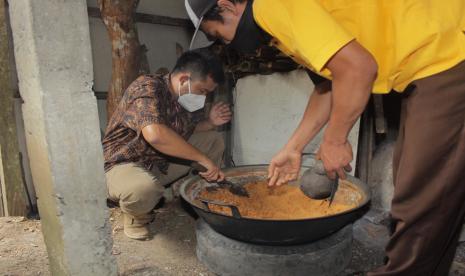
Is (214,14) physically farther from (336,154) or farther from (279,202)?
(279,202)

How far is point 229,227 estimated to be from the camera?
228cm

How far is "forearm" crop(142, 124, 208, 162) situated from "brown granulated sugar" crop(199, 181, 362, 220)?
34cm

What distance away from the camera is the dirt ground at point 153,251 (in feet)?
8.40

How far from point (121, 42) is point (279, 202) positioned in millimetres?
2034

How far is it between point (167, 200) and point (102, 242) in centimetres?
174

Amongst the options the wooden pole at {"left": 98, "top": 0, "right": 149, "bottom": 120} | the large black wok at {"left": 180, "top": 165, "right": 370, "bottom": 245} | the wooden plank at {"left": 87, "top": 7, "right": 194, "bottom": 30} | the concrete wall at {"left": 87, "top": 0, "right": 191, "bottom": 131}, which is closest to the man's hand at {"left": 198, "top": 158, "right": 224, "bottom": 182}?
the large black wok at {"left": 180, "top": 165, "right": 370, "bottom": 245}

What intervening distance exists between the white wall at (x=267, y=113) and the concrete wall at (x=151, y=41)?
3.29 ft

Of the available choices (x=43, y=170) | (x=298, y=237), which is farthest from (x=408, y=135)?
(x=43, y=170)

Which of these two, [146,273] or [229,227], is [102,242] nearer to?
[146,273]

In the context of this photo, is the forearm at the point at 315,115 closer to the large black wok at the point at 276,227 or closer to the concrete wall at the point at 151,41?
the large black wok at the point at 276,227

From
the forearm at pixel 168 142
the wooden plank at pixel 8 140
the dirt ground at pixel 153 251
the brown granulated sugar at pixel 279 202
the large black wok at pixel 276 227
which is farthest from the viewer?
the wooden plank at pixel 8 140

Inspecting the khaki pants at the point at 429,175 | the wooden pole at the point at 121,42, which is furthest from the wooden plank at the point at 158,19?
the khaki pants at the point at 429,175

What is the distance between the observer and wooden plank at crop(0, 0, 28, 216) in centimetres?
321

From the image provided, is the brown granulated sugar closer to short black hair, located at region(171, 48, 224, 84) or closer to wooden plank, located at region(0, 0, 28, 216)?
short black hair, located at region(171, 48, 224, 84)
